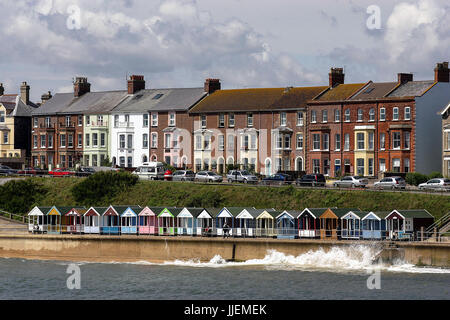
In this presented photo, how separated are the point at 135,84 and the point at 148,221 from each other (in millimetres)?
52328

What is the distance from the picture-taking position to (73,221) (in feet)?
301

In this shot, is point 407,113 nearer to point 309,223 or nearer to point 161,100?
point 309,223

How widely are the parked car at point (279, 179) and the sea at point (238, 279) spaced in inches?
788

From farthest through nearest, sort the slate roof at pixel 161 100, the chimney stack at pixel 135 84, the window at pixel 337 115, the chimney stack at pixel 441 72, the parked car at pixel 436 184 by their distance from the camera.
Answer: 1. the chimney stack at pixel 135 84
2. the slate roof at pixel 161 100
3. the window at pixel 337 115
4. the chimney stack at pixel 441 72
5. the parked car at pixel 436 184

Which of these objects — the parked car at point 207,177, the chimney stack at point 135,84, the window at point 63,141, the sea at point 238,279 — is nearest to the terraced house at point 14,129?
the window at point 63,141

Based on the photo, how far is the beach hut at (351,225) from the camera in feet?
263

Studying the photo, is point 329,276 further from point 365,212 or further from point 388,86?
point 388,86

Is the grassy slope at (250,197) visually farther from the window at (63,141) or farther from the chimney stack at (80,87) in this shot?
the chimney stack at (80,87)

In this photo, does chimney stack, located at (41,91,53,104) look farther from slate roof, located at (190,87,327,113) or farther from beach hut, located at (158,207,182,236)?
beach hut, located at (158,207,182,236)

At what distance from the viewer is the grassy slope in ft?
286

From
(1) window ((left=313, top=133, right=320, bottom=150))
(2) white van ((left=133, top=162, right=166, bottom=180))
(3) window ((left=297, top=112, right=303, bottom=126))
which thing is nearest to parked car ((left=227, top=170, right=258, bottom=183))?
(2) white van ((left=133, top=162, right=166, bottom=180))

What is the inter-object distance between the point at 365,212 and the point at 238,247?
10282mm

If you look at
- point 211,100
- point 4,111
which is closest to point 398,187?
point 211,100

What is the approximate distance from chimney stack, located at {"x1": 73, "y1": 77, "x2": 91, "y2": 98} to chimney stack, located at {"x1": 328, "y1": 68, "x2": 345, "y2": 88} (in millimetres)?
39883
